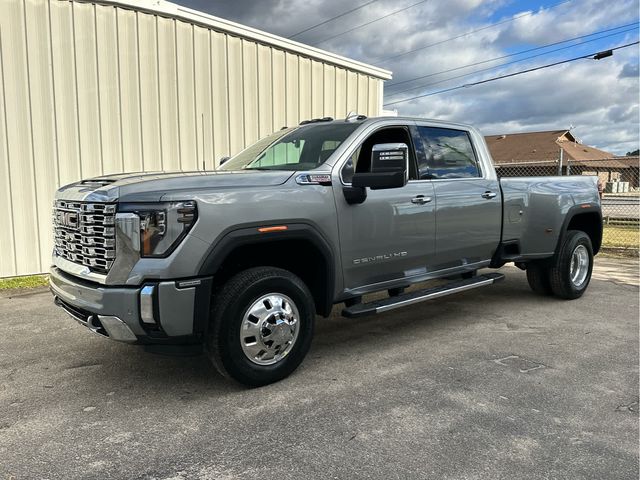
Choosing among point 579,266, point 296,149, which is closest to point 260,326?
point 296,149

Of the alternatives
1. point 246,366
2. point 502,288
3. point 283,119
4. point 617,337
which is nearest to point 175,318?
point 246,366

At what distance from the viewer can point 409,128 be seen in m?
4.91

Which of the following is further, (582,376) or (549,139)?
(549,139)

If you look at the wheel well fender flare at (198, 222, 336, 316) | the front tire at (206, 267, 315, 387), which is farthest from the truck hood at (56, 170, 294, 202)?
the front tire at (206, 267, 315, 387)

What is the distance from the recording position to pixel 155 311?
313 centimetres

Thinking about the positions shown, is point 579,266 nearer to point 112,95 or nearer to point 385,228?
point 385,228

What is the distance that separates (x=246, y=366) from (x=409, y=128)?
2.74 meters

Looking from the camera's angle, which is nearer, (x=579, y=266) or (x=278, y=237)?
(x=278, y=237)

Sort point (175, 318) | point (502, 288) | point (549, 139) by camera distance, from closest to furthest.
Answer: point (175, 318) → point (502, 288) → point (549, 139)

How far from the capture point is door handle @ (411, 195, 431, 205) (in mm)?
4590

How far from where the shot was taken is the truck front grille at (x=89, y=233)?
323 centimetres

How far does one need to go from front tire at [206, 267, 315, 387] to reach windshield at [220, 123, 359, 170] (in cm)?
106

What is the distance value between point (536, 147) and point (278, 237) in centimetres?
4585

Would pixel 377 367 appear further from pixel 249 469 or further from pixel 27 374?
pixel 27 374
